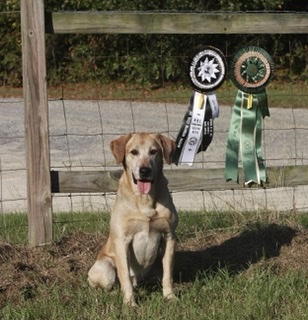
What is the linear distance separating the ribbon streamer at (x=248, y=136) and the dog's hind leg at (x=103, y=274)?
1.43m

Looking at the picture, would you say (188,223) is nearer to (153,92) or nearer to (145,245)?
(145,245)

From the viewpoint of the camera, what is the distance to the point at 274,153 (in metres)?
12.9

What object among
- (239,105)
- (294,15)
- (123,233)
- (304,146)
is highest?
(294,15)

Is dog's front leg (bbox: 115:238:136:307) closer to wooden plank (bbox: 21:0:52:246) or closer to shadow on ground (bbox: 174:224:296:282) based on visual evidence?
shadow on ground (bbox: 174:224:296:282)

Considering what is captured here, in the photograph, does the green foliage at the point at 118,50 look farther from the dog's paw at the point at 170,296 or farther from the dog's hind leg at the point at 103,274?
the dog's paw at the point at 170,296

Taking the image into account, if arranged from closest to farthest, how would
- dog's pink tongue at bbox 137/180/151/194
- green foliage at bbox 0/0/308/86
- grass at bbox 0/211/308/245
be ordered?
1. dog's pink tongue at bbox 137/180/151/194
2. grass at bbox 0/211/308/245
3. green foliage at bbox 0/0/308/86

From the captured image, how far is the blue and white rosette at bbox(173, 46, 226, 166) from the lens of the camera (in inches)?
264

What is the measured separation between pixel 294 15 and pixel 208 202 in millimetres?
2957

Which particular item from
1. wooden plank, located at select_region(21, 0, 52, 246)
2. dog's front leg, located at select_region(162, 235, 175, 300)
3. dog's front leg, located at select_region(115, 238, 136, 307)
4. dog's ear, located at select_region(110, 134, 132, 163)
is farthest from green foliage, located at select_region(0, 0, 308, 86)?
dog's front leg, located at select_region(115, 238, 136, 307)

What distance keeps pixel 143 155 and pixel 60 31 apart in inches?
53.0

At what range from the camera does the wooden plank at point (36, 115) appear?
20.7 ft

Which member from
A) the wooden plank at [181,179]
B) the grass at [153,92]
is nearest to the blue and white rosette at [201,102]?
the wooden plank at [181,179]

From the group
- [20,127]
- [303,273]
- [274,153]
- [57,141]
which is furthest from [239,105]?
[20,127]

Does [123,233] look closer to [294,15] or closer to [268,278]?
[268,278]
